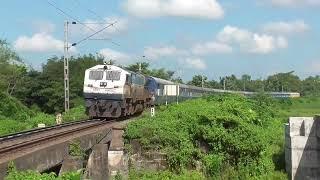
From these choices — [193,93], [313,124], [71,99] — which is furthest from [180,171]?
[71,99]

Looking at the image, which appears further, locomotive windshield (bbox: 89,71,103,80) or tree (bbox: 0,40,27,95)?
tree (bbox: 0,40,27,95)

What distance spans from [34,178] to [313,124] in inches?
622

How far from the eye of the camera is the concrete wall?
24.0 m

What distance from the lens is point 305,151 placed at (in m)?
24.3

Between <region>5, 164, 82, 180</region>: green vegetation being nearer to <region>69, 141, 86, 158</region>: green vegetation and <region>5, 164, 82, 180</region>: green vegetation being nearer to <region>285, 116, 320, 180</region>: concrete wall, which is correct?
<region>69, 141, 86, 158</region>: green vegetation

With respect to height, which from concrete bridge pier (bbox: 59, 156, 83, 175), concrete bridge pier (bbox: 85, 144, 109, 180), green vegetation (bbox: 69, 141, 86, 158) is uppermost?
green vegetation (bbox: 69, 141, 86, 158)

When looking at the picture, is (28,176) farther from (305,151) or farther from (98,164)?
(305,151)

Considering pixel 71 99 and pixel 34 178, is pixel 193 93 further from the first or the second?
pixel 34 178

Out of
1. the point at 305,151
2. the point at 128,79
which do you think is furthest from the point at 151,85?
the point at 305,151

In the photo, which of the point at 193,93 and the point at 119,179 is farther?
the point at 193,93

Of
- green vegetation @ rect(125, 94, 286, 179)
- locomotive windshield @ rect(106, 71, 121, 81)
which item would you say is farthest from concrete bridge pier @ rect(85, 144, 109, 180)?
locomotive windshield @ rect(106, 71, 121, 81)

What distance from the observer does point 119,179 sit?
23.3 metres

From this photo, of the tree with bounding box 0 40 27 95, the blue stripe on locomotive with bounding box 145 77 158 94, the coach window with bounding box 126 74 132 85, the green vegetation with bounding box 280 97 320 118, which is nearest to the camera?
the coach window with bounding box 126 74 132 85

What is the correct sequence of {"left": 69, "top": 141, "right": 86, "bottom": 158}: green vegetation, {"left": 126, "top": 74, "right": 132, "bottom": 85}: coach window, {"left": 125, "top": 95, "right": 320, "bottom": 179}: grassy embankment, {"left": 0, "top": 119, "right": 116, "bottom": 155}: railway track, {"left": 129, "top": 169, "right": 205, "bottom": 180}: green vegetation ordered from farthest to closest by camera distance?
{"left": 126, "top": 74, "right": 132, "bottom": 85}: coach window → {"left": 125, "top": 95, "right": 320, "bottom": 179}: grassy embankment → {"left": 129, "top": 169, "right": 205, "bottom": 180}: green vegetation → {"left": 69, "top": 141, "right": 86, "bottom": 158}: green vegetation → {"left": 0, "top": 119, "right": 116, "bottom": 155}: railway track
